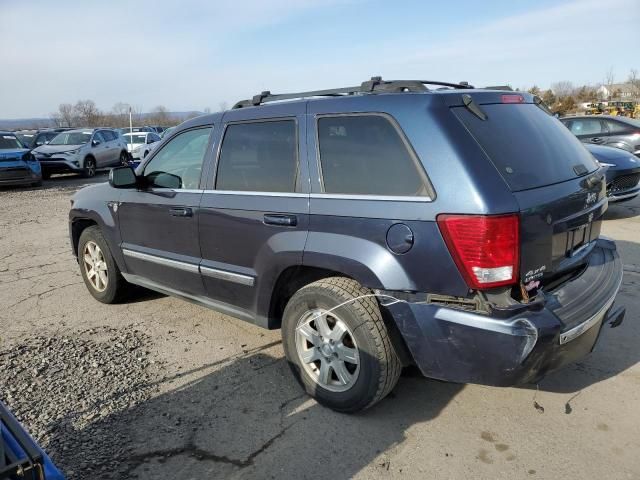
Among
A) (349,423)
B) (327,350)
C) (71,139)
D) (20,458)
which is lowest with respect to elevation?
(349,423)

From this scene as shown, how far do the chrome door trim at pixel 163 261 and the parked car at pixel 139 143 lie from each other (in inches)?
754

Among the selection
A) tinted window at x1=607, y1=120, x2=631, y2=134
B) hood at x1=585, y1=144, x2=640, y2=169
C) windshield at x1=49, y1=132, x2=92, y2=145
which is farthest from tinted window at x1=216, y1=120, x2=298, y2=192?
windshield at x1=49, y1=132, x2=92, y2=145

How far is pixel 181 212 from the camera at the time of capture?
12.9 ft

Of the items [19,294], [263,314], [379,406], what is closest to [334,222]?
[263,314]

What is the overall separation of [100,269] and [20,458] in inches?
145

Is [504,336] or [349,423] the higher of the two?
[504,336]

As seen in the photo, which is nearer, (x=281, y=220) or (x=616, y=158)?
(x=281, y=220)

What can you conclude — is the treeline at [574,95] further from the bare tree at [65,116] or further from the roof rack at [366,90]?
the bare tree at [65,116]

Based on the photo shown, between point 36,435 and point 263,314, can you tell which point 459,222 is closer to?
point 263,314

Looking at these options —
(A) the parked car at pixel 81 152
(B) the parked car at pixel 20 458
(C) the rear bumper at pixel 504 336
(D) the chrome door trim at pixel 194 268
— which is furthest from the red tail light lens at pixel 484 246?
(A) the parked car at pixel 81 152

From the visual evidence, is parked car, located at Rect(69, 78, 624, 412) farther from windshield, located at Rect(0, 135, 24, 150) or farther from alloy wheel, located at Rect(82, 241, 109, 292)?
windshield, located at Rect(0, 135, 24, 150)

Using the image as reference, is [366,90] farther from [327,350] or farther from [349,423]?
[349,423]

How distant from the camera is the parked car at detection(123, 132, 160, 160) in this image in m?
23.0

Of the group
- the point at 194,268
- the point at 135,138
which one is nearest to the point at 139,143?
the point at 135,138
